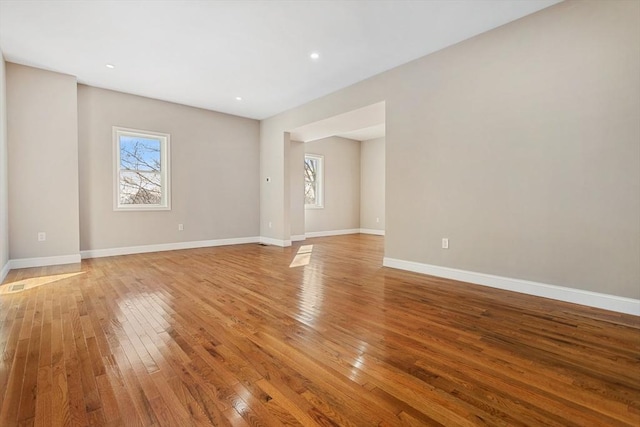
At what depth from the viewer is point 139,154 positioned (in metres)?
5.47

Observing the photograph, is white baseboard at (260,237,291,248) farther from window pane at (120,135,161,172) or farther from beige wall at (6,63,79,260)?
beige wall at (6,63,79,260)

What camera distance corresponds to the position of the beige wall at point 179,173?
492 cm

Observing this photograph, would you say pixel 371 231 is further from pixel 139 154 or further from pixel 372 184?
pixel 139 154

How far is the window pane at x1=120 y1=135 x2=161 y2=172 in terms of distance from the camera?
17.4 feet

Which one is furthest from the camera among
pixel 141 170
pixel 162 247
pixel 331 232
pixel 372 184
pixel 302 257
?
pixel 372 184

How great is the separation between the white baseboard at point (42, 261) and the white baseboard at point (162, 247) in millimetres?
359

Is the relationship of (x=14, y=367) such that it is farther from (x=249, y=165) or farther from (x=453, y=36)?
(x=249, y=165)

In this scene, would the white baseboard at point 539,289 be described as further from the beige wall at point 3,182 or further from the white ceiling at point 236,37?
the beige wall at point 3,182

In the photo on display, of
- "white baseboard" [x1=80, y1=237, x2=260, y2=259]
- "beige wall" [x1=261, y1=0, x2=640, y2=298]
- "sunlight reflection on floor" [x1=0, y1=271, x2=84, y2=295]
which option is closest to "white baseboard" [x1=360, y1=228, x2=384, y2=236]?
"white baseboard" [x1=80, y1=237, x2=260, y2=259]

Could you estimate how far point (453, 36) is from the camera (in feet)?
10.8

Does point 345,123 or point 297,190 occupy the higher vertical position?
point 345,123

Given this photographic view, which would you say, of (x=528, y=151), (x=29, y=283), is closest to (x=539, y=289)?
(x=528, y=151)

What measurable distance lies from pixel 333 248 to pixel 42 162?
191 inches

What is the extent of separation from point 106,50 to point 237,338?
12.9ft
